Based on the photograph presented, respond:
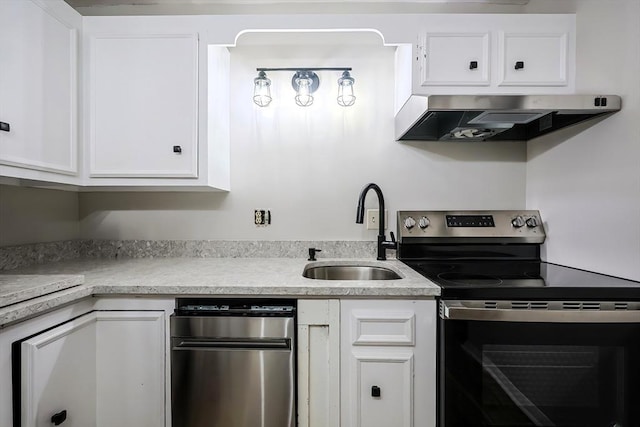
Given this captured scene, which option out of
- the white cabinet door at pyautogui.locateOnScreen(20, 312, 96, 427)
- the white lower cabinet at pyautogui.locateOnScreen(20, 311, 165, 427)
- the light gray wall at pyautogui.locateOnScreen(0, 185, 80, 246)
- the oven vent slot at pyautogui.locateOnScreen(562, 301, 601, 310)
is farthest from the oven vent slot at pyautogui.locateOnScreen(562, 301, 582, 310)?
the light gray wall at pyautogui.locateOnScreen(0, 185, 80, 246)

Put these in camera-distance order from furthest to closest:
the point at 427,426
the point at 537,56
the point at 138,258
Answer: the point at 138,258, the point at 537,56, the point at 427,426

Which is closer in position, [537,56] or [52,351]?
[52,351]

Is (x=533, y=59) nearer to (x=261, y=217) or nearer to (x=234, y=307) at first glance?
(x=261, y=217)

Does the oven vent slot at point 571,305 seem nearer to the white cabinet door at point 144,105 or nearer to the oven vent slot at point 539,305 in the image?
the oven vent slot at point 539,305

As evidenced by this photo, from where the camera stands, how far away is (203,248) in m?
1.95

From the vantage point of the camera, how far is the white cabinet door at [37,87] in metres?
1.22

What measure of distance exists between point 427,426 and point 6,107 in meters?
1.94

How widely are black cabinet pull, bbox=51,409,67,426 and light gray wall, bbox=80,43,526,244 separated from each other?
0.98 meters

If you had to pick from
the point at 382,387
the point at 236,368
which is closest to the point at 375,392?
the point at 382,387

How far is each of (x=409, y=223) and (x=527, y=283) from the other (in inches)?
27.1

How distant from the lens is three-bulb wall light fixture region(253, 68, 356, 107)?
1.83 m

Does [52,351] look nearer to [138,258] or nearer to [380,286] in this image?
[138,258]

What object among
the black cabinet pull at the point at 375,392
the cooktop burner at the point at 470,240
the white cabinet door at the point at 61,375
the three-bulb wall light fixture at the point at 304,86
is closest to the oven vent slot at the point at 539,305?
the cooktop burner at the point at 470,240

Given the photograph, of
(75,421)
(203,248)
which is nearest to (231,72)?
(203,248)
